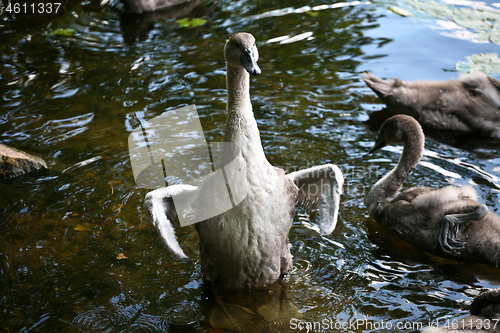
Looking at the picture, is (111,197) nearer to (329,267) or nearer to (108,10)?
(329,267)

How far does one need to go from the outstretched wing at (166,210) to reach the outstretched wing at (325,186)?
96 cm

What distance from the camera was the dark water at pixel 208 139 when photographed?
397 centimetres

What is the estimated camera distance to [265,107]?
668 centimetres

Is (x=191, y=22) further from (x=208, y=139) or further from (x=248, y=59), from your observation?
(x=248, y=59)

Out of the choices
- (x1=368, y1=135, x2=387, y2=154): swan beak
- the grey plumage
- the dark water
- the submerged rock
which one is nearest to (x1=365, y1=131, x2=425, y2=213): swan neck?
the grey plumage

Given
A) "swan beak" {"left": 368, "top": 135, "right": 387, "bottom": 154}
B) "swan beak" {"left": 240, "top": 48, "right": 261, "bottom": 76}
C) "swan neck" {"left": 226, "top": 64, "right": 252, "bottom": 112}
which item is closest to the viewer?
"swan beak" {"left": 240, "top": 48, "right": 261, "bottom": 76}

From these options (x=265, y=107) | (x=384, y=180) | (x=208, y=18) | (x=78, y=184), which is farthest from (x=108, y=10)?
(x=384, y=180)

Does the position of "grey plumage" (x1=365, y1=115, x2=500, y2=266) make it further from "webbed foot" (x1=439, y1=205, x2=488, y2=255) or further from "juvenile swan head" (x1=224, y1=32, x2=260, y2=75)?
"juvenile swan head" (x1=224, y1=32, x2=260, y2=75)

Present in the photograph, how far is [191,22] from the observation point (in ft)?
30.7

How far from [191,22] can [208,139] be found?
395 cm

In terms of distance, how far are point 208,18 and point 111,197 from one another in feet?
17.4

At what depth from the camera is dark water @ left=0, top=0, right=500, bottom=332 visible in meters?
3.97

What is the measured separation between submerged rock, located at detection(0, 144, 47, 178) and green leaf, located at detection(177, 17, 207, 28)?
455cm

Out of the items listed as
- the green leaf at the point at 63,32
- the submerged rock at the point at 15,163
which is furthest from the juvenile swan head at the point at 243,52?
the green leaf at the point at 63,32
